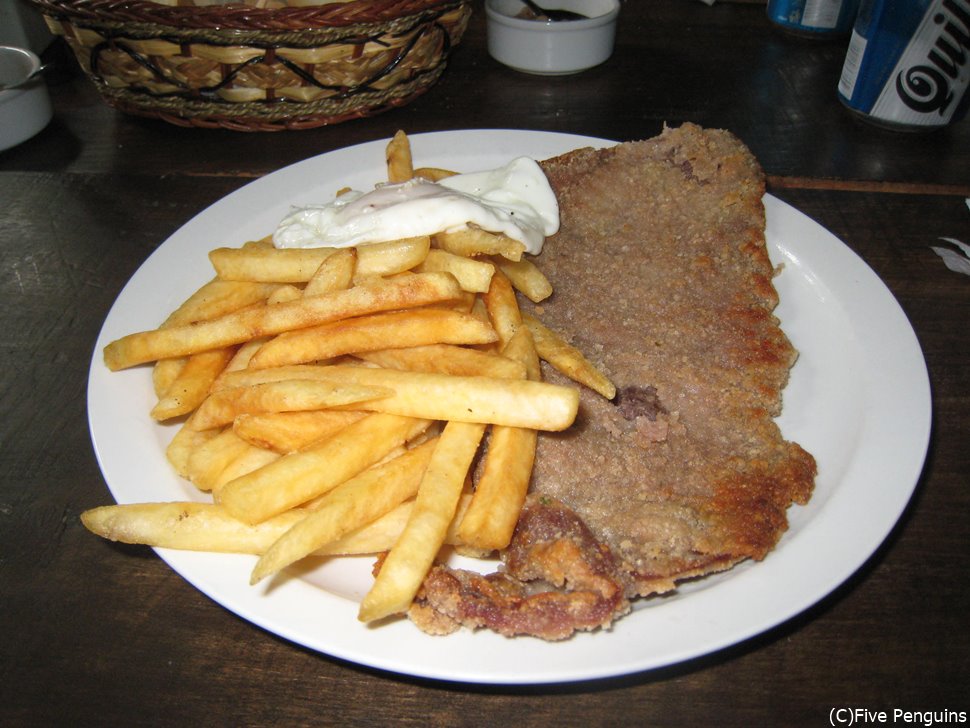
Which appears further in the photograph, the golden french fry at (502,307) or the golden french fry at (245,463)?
the golden french fry at (502,307)

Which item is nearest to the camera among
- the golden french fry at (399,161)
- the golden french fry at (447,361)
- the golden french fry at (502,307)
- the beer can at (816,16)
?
the golden french fry at (447,361)

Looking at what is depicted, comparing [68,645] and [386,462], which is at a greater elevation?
[386,462]

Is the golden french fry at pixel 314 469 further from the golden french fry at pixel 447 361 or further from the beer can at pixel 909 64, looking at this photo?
the beer can at pixel 909 64

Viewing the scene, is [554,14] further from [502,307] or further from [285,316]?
[285,316]

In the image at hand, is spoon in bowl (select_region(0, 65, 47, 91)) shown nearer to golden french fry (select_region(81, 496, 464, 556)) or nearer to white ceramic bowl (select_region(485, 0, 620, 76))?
white ceramic bowl (select_region(485, 0, 620, 76))

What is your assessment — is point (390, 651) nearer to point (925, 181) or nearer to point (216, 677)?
point (216, 677)

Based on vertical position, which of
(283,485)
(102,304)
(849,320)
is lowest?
(102,304)

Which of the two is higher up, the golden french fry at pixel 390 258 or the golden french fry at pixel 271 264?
the golden french fry at pixel 390 258

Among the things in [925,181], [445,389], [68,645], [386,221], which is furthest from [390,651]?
[925,181]

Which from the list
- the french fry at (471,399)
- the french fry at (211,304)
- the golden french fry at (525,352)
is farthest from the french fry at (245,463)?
the golden french fry at (525,352)
